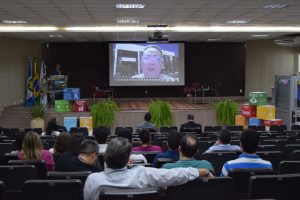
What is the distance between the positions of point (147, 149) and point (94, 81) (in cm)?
1672

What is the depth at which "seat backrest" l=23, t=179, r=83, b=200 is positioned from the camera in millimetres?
2957

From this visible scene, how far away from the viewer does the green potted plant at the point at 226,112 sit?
540 inches

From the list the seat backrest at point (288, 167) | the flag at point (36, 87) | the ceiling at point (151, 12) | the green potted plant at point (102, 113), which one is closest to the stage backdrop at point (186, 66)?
the flag at point (36, 87)

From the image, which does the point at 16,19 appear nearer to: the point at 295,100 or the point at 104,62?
the point at 295,100

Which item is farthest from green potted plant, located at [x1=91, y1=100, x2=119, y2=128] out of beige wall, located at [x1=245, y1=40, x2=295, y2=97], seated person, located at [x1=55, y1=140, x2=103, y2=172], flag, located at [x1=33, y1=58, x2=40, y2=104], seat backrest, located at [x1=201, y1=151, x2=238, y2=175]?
beige wall, located at [x1=245, y1=40, x2=295, y2=97]

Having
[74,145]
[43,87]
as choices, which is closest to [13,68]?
[43,87]

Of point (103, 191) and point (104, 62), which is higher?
point (104, 62)

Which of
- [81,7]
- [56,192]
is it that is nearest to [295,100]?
[81,7]

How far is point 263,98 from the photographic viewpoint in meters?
13.1

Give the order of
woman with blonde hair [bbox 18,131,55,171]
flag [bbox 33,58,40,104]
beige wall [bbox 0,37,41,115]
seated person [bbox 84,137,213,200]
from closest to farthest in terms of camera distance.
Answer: seated person [bbox 84,137,213,200] < woman with blonde hair [bbox 18,131,55,171] < beige wall [bbox 0,37,41,115] < flag [bbox 33,58,40,104]

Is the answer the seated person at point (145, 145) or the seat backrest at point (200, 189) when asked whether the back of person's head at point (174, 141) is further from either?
the seat backrest at point (200, 189)

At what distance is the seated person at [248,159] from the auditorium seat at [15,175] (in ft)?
5.75

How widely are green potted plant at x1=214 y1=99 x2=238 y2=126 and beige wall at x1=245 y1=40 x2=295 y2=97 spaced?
892 centimetres

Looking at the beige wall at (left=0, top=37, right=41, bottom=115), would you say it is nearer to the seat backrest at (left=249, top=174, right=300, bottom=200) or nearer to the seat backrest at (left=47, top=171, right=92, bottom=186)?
the seat backrest at (left=47, top=171, right=92, bottom=186)
